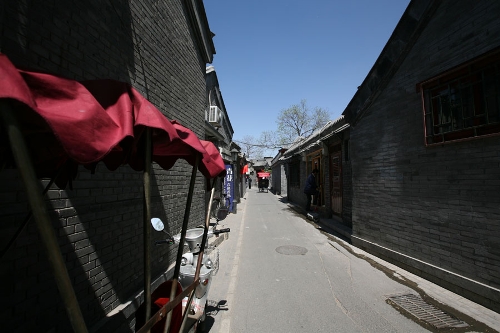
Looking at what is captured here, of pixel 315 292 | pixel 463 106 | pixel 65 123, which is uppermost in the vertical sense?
pixel 463 106

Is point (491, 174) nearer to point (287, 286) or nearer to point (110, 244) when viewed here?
point (287, 286)

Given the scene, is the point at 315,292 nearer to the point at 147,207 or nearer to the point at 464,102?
the point at 147,207

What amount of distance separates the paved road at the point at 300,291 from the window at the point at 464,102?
2903 mm

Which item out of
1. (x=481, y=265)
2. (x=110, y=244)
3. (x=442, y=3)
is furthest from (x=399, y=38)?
(x=110, y=244)

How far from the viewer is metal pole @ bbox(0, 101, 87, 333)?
994 mm

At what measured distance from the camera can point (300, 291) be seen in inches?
184

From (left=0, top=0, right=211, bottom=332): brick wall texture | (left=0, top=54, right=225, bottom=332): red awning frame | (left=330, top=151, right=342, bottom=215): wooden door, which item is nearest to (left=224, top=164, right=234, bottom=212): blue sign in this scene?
(left=330, top=151, right=342, bottom=215): wooden door

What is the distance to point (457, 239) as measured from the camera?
14.5 ft

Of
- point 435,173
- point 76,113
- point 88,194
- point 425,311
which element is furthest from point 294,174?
point 76,113

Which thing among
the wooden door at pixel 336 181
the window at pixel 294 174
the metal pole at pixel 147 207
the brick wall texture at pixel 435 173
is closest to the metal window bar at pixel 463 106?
the brick wall texture at pixel 435 173

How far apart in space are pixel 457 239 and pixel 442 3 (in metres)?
4.23

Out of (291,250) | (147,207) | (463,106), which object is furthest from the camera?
(291,250)

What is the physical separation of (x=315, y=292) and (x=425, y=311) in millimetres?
1622

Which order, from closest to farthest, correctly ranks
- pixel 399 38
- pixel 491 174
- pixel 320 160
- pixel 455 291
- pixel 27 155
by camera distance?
pixel 27 155, pixel 491 174, pixel 455 291, pixel 399 38, pixel 320 160
